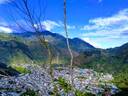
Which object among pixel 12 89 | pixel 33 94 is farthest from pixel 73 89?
pixel 12 89

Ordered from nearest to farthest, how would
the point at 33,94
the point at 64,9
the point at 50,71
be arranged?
the point at 64,9 < the point at 50,71 < the point at 33,94

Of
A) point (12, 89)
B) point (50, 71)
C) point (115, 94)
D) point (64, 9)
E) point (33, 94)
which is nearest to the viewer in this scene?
point (64, 9)

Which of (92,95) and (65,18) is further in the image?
(92,95)

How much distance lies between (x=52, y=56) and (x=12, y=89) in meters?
118

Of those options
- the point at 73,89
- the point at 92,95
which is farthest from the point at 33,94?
the point at 73,89

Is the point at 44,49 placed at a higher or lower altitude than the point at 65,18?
lower

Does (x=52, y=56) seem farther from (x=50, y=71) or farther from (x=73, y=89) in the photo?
(x=73, y=89)

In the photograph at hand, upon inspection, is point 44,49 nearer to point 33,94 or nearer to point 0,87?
point 33,94

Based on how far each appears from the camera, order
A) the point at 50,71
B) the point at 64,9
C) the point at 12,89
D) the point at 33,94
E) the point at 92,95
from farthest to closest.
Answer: the point at 92,95, the point at 12,89, the point at 33,94, the point at 50,71, the point at 64,9

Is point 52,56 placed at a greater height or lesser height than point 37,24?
lesser

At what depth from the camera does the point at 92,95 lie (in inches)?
5571

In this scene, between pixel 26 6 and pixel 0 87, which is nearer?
pixel 26 6

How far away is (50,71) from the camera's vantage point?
536 inches

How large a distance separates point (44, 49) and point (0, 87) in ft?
405
